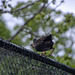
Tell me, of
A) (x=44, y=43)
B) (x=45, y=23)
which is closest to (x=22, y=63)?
(x=44, y=43)

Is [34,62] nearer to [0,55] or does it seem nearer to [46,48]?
[0,55]

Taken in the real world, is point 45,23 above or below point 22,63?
below

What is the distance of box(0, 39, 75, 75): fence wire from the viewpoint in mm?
1475

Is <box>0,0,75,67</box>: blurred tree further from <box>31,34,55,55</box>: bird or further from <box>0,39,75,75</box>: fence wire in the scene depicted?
<box>0,39,75,75</box>: fence wire

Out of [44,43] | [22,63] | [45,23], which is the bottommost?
[45,23]

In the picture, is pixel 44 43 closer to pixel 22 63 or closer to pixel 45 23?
pixel 22 63

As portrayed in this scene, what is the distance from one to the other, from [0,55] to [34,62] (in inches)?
10.7

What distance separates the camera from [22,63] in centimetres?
153

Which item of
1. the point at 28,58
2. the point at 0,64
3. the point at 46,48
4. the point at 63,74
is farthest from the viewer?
the point at 46,48

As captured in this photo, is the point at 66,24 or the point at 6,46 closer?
the point at 6,46

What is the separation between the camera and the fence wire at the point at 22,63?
1475 mm

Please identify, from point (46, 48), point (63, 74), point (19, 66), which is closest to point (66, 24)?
point (46, 48)

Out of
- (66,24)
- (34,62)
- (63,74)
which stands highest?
(34,62)

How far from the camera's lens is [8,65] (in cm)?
147
